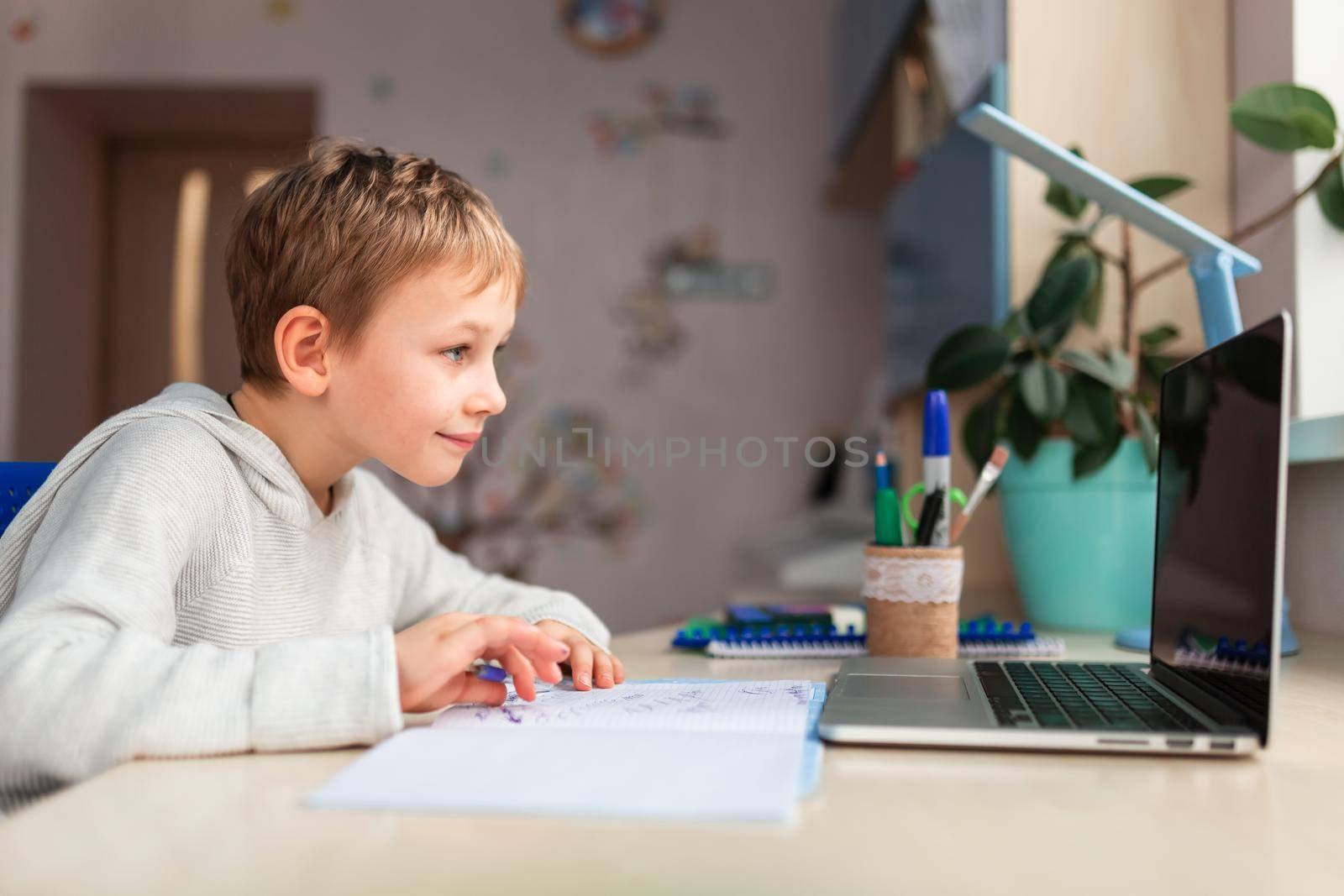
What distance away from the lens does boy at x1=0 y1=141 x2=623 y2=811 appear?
52cm

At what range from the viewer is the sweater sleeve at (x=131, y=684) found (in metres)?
0.51

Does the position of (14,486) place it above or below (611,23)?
below

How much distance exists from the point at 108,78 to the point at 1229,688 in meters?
3.41

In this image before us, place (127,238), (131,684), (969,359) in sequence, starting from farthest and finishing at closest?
(127,238) → (969,359) → (131,684)

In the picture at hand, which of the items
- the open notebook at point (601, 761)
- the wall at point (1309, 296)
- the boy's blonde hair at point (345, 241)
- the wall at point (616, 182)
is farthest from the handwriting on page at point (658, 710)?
the wall at point (616, 182)

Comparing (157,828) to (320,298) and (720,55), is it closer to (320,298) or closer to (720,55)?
(320,298)

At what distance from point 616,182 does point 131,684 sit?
2.68 metres

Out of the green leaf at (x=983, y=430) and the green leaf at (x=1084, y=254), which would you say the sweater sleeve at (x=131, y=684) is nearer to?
the green leaf at (x=983, y=430)

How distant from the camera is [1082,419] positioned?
111cm

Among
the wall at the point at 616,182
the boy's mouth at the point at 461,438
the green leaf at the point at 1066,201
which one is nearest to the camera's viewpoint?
the boy's mouth at the point at 461,438

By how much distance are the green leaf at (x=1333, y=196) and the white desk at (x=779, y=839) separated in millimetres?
812

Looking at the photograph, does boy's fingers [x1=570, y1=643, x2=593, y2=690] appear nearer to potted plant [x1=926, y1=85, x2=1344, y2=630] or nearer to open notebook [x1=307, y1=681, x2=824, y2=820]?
open notebook [x1=307, y1=681, x2=824, y2=820]

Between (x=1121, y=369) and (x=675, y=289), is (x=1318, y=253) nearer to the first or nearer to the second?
(x=1121, y=369)

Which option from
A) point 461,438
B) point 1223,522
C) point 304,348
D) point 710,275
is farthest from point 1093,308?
point 710,275
